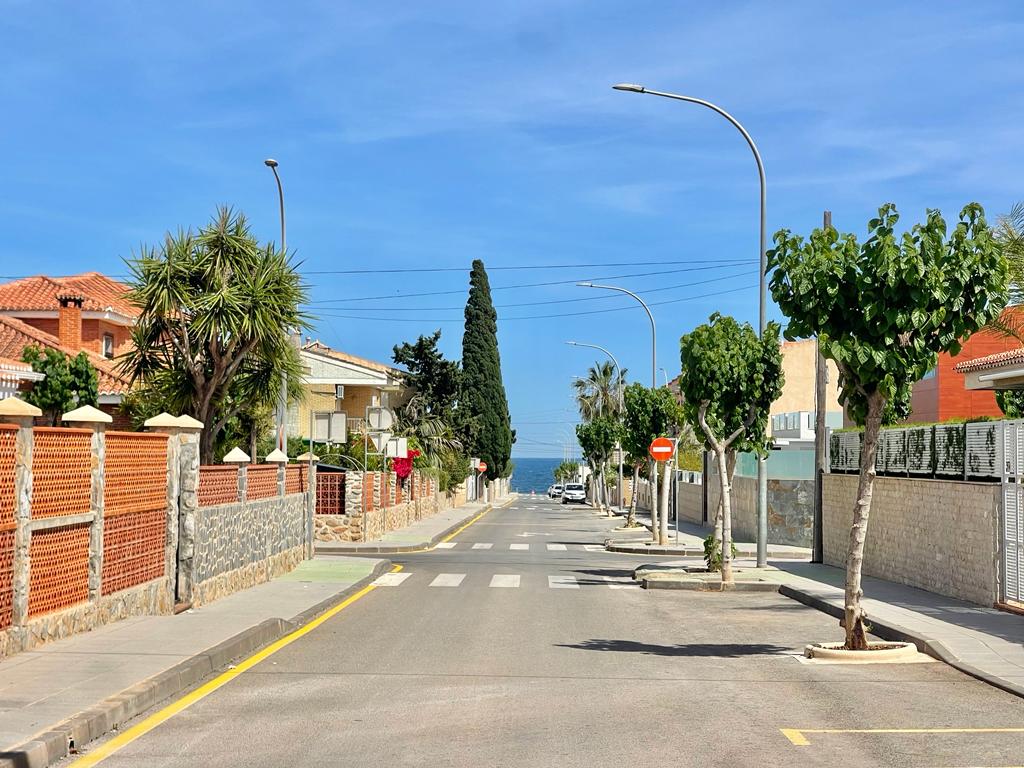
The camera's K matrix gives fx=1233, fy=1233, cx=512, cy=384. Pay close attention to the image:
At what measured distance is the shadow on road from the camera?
43.8 ft

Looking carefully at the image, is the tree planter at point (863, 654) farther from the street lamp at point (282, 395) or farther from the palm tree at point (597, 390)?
the palm tree at point (597, 390)

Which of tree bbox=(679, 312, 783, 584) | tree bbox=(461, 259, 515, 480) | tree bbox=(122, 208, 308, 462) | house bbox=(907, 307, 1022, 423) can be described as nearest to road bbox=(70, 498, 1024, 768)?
tree bbox=(679, 312, 783, 584)

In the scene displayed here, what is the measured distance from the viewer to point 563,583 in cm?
2328

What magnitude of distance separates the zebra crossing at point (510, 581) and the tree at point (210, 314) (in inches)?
190

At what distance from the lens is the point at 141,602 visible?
14.7 metres

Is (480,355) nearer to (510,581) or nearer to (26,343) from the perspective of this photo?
(26,343)

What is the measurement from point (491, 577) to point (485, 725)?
15474mm

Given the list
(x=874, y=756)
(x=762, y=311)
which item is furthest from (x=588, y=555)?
(x=874, y=756)

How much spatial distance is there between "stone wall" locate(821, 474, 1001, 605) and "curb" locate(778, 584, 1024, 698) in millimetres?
2082

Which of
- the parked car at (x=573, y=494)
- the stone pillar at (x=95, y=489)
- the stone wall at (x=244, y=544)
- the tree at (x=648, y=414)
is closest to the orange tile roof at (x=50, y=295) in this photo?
the tree at (x=648, y=414)

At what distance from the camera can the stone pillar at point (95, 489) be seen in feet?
43.2

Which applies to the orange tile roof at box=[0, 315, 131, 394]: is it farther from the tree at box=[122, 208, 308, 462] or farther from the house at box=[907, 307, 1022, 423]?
the house at box=[907, 307, 1022, 423]

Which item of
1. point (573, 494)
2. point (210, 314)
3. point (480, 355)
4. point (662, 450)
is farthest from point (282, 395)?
point (573, 494)

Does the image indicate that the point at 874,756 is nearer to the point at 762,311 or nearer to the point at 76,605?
the point at 76,605
